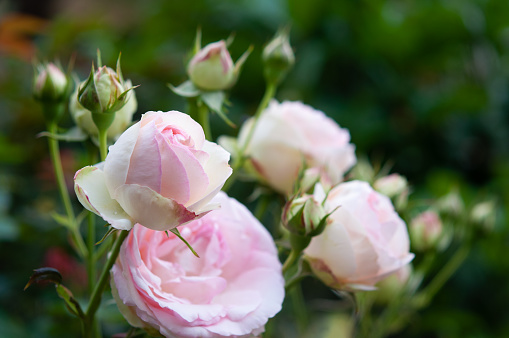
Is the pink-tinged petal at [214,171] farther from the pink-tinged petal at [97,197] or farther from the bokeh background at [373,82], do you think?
the bokeh background at [373,82]

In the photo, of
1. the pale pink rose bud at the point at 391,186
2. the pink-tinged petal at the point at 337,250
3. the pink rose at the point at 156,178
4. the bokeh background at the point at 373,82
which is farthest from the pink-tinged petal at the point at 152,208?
the bokeh background at the point at 373,82

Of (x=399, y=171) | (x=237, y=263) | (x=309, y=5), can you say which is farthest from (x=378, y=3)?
(x=237, y=263)

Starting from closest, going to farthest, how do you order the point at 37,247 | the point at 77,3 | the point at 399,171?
the point at 37,247 → the point at 399,171 → the point at 77,3

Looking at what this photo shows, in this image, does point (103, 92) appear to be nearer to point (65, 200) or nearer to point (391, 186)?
point (65, 200)

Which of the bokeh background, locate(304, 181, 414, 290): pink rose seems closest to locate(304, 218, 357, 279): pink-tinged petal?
locate(304, 181, 414, 290): pink rose

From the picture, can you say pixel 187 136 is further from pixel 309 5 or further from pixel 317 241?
pixel 309 5

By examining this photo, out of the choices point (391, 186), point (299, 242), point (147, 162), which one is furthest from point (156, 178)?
point (391, 186)
